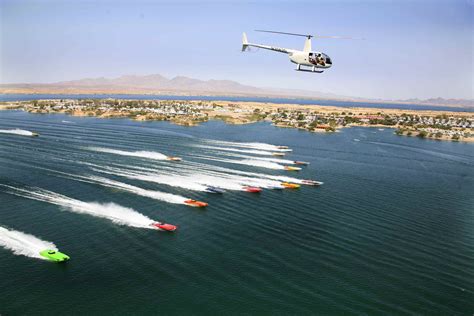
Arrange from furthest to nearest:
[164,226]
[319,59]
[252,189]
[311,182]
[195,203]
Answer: [311,182] < [252,189] < [319,59] < [195,203] < [164,226]

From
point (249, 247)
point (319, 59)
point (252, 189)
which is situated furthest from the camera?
point (252, 189)

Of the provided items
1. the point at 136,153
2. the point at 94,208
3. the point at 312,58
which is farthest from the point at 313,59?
the point at 136,153

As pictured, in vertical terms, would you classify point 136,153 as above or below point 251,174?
above

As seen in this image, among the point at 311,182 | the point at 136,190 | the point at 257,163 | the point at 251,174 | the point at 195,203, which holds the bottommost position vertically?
the point at 195,203

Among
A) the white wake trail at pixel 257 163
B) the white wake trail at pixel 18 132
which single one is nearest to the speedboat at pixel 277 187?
the white wake trail at pixel 257 163

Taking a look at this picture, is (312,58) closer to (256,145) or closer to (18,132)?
(256,145)

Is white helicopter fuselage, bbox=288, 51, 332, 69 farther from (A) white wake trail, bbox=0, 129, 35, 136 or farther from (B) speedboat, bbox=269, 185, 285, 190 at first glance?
(A) white wake trail, bbox=0, 129, 35, 136

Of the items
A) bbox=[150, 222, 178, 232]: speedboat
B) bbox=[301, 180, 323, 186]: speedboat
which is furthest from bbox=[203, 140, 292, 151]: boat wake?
bbox=[150, 222, 178, 232]: speedboat
